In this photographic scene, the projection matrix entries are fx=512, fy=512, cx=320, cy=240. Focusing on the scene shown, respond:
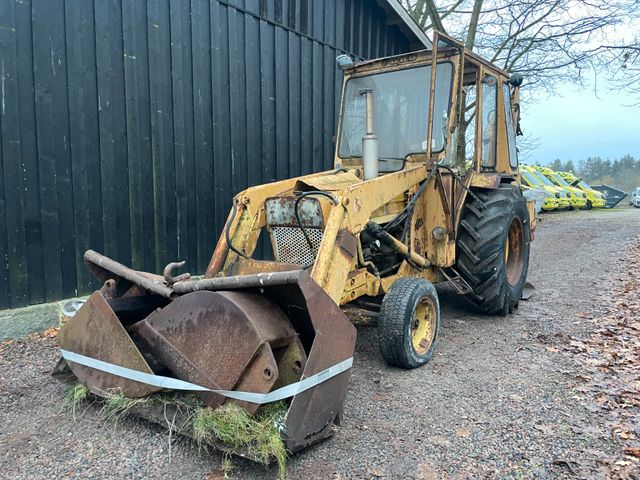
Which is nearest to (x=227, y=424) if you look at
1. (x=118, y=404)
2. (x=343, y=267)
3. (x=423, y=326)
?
(x=118, y=404)

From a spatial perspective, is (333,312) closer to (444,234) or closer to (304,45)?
(444,234)

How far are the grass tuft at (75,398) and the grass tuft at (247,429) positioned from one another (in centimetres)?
95

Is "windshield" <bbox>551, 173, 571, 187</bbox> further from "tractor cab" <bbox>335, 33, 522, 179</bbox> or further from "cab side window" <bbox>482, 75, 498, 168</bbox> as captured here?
"cab side window" <bbox>482, 75, 498, 168</bbox>

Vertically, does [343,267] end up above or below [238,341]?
above

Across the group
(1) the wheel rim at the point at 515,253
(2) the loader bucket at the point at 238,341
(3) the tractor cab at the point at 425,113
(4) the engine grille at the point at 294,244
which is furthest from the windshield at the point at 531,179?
(2) the loader bucket at the point at 238,341

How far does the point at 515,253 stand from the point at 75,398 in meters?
4.99

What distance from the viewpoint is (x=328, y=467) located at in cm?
267

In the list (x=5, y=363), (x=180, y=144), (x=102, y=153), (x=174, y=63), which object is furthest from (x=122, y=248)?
(x=174, y=63)

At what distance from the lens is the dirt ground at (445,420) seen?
266cm

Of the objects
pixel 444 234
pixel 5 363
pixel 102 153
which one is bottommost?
pixel 5 363

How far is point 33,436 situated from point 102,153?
344cm

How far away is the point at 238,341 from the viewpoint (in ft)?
8.90

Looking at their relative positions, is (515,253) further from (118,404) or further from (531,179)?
(531,179)

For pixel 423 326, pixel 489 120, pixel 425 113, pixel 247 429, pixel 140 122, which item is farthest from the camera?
pixel 140 122
